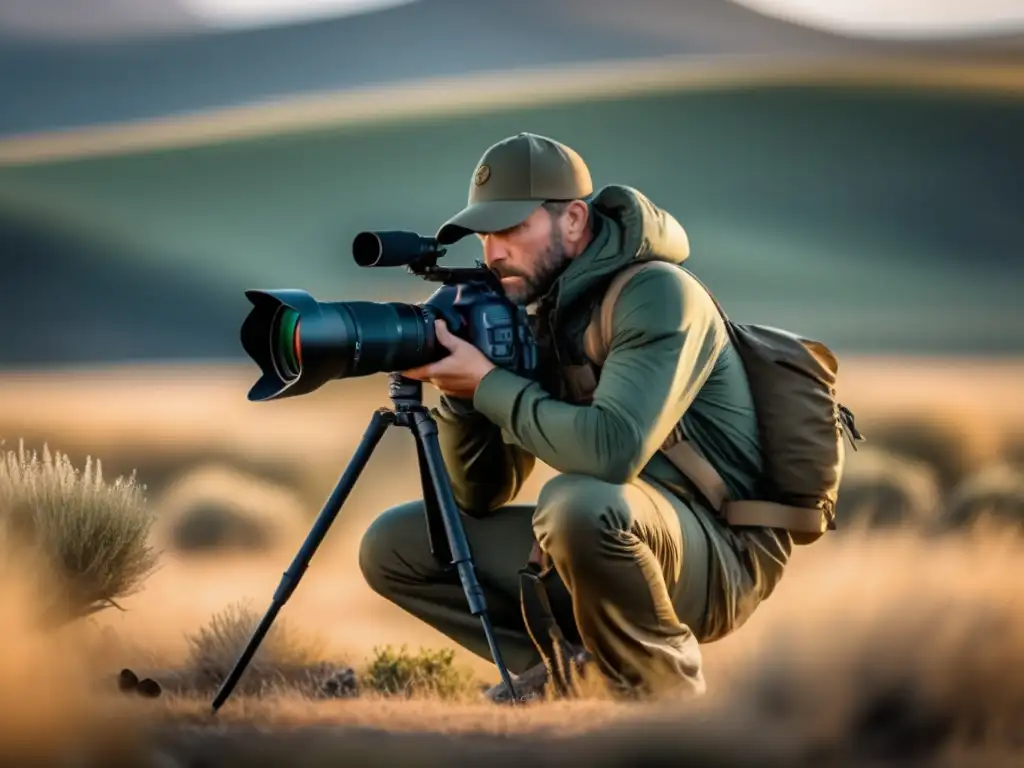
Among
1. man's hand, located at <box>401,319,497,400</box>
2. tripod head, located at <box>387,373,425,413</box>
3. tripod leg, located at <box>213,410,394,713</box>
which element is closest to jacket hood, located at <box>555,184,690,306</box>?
man's hand, located at <box>401,319,497,400</box>

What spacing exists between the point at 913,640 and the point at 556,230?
1.18 m

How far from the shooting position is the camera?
10.9 ft

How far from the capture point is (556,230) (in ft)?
12.0

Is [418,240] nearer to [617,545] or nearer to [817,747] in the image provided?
[617,545]

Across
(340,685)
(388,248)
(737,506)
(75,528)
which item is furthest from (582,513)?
(75,528)

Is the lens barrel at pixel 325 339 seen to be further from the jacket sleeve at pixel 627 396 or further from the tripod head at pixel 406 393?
the jacket sleeve at pixel 627 396

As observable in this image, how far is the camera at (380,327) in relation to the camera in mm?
3336

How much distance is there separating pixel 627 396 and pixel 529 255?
47 centimetres

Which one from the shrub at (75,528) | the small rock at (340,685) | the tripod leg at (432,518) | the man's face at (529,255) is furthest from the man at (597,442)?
the shrub at (75,528)

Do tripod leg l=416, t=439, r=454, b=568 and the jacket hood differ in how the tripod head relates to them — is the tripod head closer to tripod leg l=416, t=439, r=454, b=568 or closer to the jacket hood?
tripod leg l=416, t=439, r=454, b=568

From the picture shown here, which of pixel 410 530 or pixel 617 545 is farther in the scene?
pixel 410 530

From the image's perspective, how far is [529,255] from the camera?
367 centimetres

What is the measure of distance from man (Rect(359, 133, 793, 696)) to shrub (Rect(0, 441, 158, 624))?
659 millimetres

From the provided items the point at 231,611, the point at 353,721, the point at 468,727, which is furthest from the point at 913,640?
the point at 231,611
